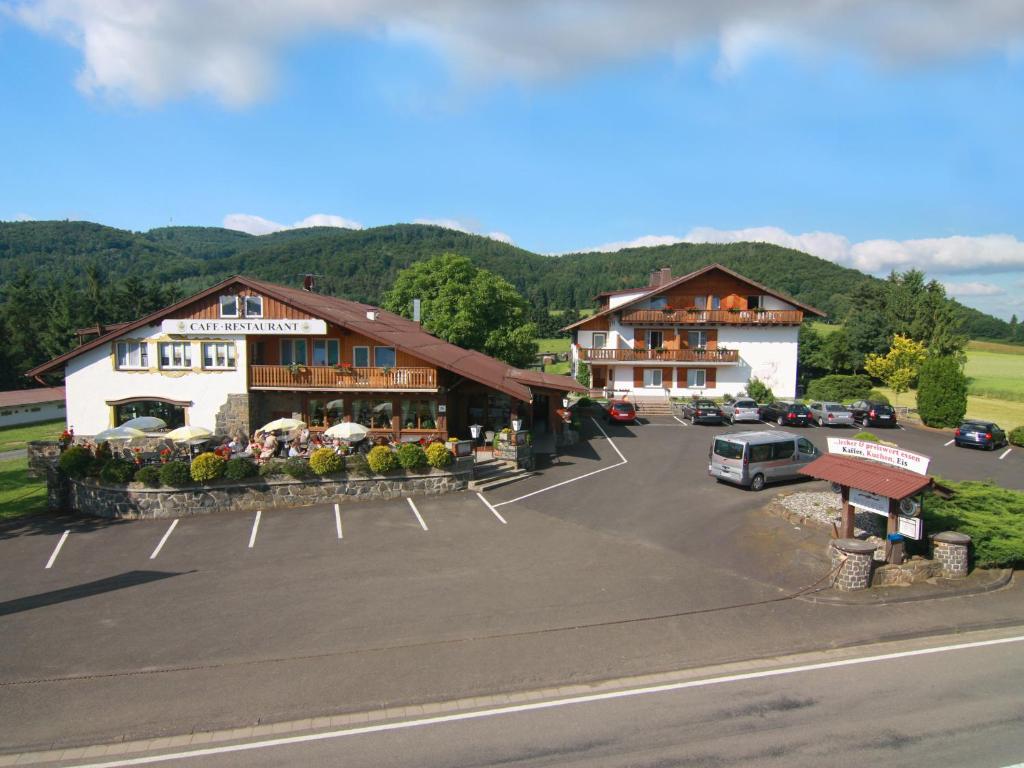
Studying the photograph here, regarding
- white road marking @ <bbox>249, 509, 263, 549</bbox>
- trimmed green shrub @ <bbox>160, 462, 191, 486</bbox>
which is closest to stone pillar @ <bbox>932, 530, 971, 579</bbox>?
white road marking @ <bbox>249, 509, 263, 549</bbox>

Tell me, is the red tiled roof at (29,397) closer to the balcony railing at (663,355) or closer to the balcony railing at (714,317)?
the balcony railing at (663,355)

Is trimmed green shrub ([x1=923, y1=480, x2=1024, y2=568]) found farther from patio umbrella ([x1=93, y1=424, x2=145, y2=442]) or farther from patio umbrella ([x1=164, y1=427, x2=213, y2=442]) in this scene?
patio umbrella ([x1=93, y1=424, x2=145, y2=442])

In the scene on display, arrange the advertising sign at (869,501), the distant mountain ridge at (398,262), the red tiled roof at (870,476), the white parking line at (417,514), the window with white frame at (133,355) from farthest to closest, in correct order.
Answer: the distant mountain ridge at (398,262) → the window with white frame at (133,355) → the white parking line at (417,514) → the advertising sign at (869,501) → the red tiled roof at (870,476)

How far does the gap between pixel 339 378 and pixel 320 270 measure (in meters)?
132

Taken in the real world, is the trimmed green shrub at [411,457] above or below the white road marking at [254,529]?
above

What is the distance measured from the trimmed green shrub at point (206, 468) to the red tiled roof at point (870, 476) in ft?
57.1

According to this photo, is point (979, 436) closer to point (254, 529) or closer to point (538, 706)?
point (538, 706)

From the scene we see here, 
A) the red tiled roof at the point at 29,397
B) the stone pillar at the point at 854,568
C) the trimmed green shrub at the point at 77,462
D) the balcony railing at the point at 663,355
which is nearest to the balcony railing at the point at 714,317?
the balcony railing at the point at 663,355

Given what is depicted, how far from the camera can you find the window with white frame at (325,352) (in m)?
28.0

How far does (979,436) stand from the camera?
29141 mm

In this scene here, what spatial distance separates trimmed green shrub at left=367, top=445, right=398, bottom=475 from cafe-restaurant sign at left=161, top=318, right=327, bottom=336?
762 cm

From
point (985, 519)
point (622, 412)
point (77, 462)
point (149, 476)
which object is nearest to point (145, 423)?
point (77, 462)

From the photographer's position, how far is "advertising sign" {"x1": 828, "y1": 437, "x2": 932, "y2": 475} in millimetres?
13448

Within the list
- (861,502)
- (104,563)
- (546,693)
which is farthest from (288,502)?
(861,502)
